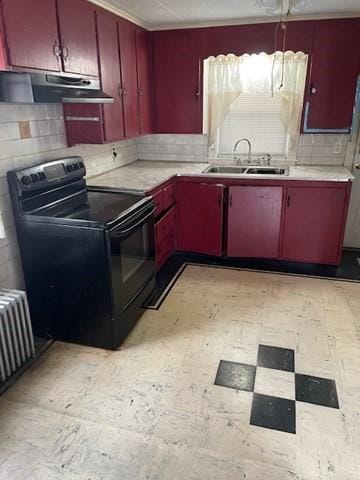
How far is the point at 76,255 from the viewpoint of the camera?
6.97 ft

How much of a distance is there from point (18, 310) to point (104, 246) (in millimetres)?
613

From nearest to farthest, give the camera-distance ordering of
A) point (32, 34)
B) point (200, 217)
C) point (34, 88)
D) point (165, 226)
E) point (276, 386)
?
point (34, 88)
point (32, 34)
point (276, 386)
point (165, 226)
point (200, 217)

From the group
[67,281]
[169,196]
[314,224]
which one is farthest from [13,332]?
[314,224]

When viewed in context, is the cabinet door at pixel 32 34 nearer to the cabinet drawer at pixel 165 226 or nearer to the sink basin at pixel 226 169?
the cabinet drawer at pixel 165 226

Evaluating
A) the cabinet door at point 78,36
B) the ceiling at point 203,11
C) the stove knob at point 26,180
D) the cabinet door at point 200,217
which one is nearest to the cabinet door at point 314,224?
the cabinet door at point 200,217

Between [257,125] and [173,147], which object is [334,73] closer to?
[257,125]

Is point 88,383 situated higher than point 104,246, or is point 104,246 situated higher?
point 104,246

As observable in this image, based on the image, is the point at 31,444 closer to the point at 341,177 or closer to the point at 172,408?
the point at 172,408

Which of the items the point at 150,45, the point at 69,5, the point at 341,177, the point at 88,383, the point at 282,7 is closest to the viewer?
the point at 88,383

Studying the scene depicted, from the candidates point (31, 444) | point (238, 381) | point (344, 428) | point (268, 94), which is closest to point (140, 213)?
point (238, 381)

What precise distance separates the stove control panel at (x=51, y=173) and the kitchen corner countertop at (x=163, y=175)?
0.98 ft

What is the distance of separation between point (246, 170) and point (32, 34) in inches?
89.7

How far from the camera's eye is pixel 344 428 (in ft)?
5.71

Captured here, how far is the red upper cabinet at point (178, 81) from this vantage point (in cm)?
341
